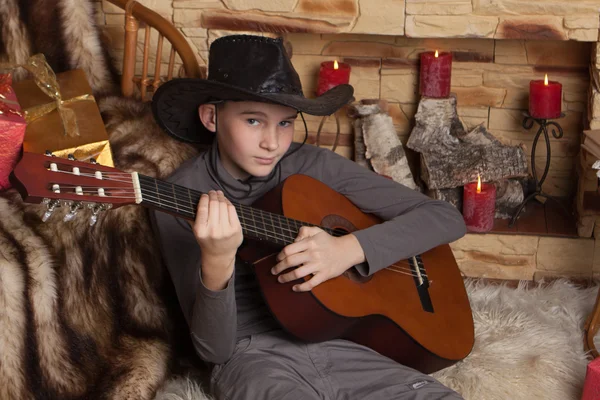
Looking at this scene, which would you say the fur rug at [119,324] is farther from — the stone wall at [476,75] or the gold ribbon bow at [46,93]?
the stone wall at [476,75]

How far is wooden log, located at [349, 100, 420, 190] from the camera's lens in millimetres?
2867

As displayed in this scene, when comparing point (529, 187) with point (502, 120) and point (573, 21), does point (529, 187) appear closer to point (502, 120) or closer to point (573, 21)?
point (502, 120)

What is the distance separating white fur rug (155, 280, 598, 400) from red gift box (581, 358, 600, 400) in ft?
0.27

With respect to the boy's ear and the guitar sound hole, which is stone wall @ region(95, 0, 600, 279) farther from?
the guitar sound hole

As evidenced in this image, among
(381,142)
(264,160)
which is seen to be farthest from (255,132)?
(381,142)

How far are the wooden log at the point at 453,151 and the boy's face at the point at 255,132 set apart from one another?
1.15 meters

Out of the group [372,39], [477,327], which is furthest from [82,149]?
[372,39]

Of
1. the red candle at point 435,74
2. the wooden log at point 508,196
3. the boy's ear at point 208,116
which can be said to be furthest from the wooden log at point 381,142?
the boy's ear at point 208,116

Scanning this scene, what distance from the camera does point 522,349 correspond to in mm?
2168

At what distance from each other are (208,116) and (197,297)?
1.46ft

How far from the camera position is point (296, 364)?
1.76 meters

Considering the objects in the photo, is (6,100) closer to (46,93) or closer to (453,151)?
(46,93)

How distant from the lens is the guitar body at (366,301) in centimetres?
169

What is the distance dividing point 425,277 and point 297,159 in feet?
1.39
